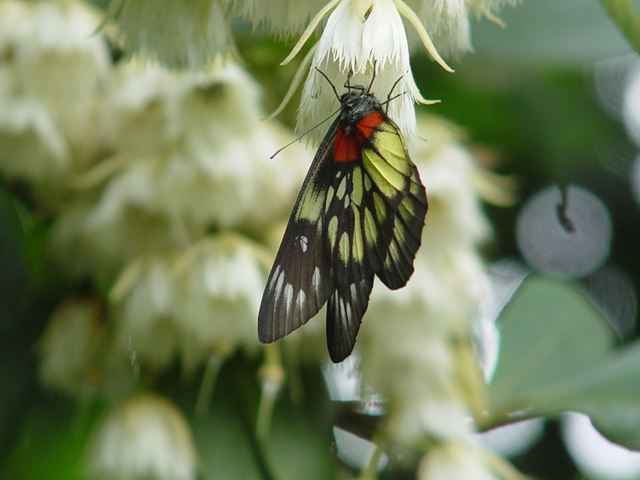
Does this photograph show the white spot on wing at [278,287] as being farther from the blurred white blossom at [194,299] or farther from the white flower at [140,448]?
the white flower at [140,448]

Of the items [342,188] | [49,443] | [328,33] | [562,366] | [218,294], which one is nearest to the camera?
[328,33]

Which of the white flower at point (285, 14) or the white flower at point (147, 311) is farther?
the white flower at point (147, 311)

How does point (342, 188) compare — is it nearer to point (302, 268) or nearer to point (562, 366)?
point (302, 268)

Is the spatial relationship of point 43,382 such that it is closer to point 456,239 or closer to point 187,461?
point 187,461

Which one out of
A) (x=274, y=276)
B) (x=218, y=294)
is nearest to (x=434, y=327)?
(x=218, y=294)

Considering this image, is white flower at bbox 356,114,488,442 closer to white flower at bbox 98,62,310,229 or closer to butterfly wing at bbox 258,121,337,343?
white flower at bbox 98,62,310,229

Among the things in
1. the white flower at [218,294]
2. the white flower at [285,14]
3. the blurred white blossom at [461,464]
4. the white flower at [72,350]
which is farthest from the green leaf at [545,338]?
the white flower at [285,14]

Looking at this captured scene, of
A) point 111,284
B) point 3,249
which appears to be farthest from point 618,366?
point 3,249
